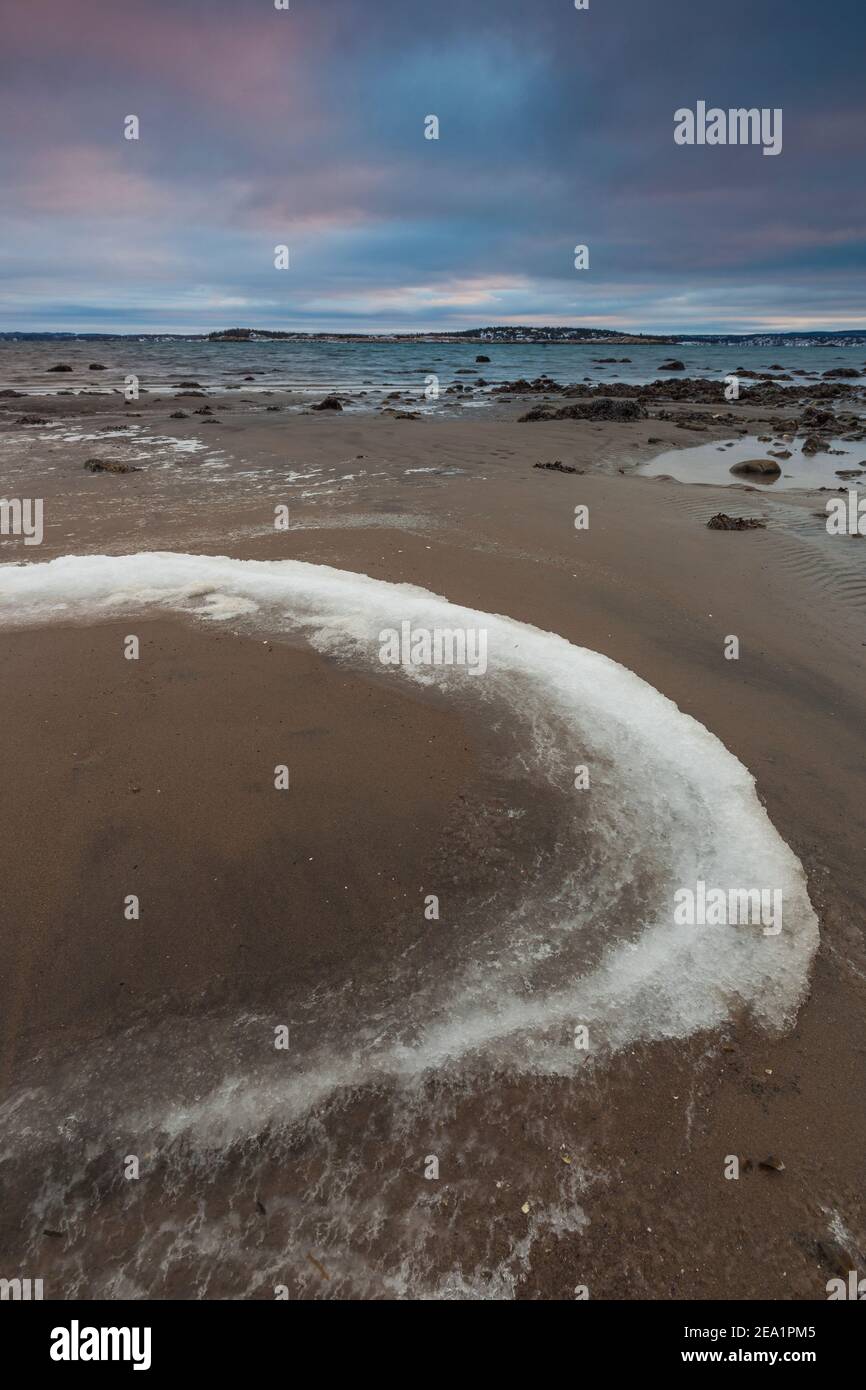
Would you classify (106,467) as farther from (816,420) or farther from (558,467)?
(816,420)

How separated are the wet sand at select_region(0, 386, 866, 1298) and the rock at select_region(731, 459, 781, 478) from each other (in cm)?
1050

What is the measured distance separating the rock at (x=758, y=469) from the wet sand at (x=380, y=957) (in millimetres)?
10497

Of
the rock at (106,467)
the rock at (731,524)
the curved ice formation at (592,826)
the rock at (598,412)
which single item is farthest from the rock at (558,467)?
the rock at (598,412)

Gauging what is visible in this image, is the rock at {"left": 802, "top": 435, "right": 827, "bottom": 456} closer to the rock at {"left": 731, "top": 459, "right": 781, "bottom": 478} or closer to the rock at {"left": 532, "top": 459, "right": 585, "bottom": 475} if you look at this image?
the rock at {"left": 731, "top": 459, "right": 781, "bottom": 478}

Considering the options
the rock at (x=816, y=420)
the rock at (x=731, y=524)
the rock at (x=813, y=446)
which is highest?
the rock at (x=816, y=420)

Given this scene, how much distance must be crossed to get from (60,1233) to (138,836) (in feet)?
7.45

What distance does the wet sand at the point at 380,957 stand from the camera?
102 inches

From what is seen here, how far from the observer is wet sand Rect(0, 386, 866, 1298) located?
102 inches

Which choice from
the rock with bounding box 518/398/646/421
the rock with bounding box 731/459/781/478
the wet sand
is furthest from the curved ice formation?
the rock with bounding box 518/398/646/421

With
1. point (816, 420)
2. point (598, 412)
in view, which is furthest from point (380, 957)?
point (816, 420)

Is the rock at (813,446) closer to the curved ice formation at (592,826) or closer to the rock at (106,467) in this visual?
the curved ice formation at (592,826)

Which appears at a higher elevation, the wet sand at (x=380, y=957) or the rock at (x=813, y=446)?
the rock at (x=813, y=446)

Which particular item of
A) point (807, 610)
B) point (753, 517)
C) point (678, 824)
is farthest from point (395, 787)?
point (753, 517)

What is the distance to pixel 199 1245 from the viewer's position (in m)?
2.58
